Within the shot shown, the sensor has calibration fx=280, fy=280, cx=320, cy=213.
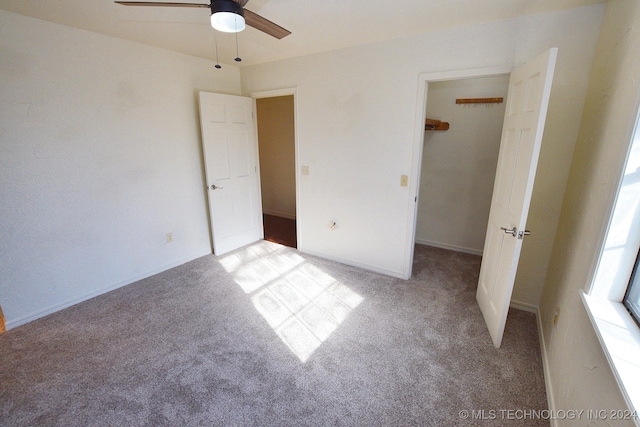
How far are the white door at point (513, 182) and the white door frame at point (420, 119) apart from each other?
23 centimetres

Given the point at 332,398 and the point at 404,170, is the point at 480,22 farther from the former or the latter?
the point at 332,398

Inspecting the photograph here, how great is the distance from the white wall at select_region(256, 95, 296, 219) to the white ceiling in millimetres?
2212

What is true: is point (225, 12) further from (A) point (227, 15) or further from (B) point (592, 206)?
(B) point (592, 206)

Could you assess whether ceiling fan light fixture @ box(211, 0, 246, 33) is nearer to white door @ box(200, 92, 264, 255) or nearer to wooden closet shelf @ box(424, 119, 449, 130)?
white door @ box(200, 92, 264, 255)

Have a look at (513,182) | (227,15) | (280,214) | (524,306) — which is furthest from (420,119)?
(280,214)

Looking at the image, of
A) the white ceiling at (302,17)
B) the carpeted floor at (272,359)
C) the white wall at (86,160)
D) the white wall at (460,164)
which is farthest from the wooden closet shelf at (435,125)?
the white wall at (86,160)

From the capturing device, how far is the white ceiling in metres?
1.89

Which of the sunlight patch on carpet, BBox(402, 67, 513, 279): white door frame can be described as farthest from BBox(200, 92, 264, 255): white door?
BBox(402, 67, 513, 279): white door frame

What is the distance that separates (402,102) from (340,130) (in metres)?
0.70

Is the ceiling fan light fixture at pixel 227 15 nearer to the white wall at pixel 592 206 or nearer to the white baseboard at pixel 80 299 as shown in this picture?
the white wall at pixel 592 206

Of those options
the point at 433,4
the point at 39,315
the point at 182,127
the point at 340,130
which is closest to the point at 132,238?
the point at 39,315

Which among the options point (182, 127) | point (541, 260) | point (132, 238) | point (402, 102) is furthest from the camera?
point (182, 127)

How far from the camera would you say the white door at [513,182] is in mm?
1667

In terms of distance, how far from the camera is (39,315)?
7.87ft
